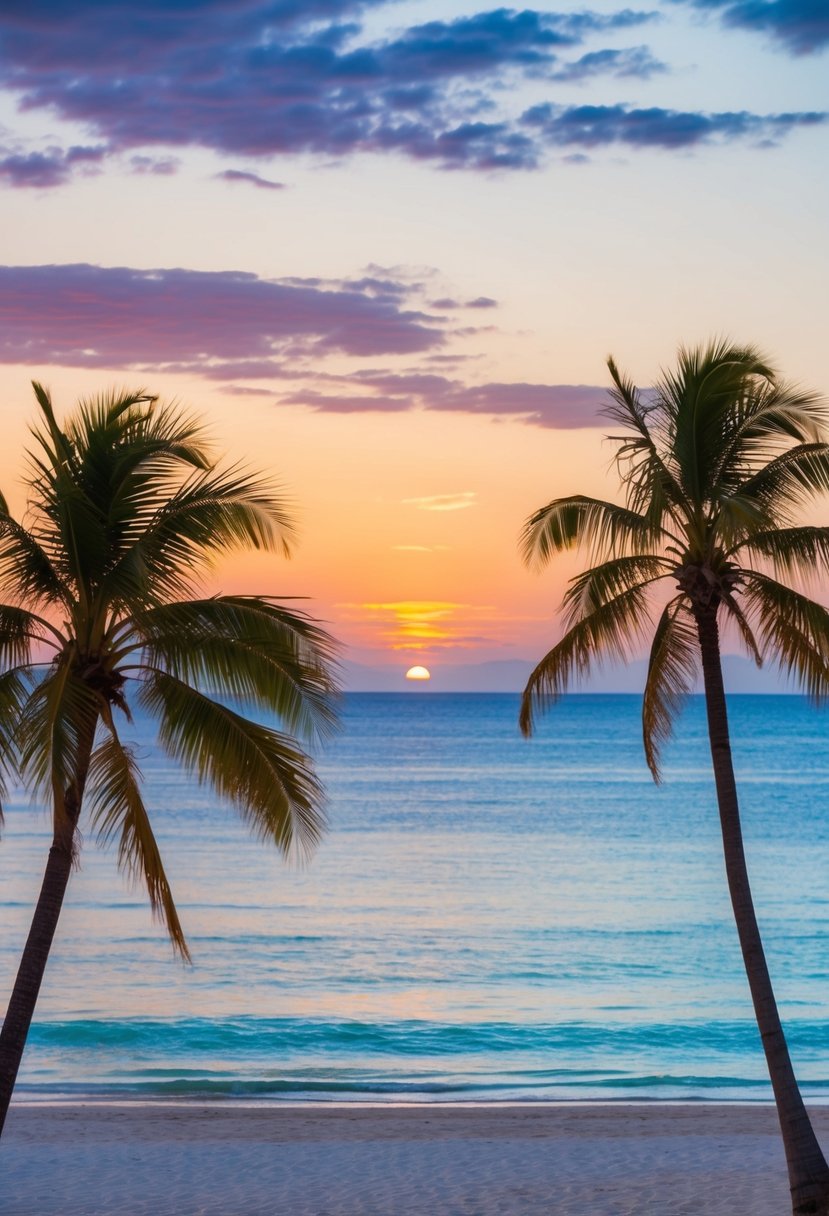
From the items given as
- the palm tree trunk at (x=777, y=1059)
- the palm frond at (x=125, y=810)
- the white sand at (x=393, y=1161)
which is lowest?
the white sand at (x=393, y=1161)

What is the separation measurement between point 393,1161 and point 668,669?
740 centimetres

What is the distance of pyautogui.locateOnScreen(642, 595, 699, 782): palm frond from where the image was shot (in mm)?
12547

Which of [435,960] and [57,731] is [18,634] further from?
[435,960]

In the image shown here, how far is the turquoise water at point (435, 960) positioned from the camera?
23031mm

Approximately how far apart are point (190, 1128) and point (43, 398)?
11.2 m

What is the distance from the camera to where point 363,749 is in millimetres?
124688

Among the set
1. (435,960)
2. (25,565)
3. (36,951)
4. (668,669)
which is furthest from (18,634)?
(435,960)

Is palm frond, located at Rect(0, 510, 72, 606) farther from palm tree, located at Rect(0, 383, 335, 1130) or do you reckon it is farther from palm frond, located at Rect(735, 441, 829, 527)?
palm frond, located at Rect(735, 441, 829, 527)

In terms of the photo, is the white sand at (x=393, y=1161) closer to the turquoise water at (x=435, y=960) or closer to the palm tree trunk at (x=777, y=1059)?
the palm tree trunk at (x=777, y=1059)

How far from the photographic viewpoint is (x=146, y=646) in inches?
442

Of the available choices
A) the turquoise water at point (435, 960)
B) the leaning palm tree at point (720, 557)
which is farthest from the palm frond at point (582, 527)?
the turquoise water at point (435, 960)

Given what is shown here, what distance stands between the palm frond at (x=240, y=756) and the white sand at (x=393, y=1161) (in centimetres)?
501

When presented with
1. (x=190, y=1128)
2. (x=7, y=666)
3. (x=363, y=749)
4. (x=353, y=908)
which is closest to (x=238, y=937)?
(x=353, y=908)

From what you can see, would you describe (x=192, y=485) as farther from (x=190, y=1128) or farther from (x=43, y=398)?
(x=190, y=1128)
